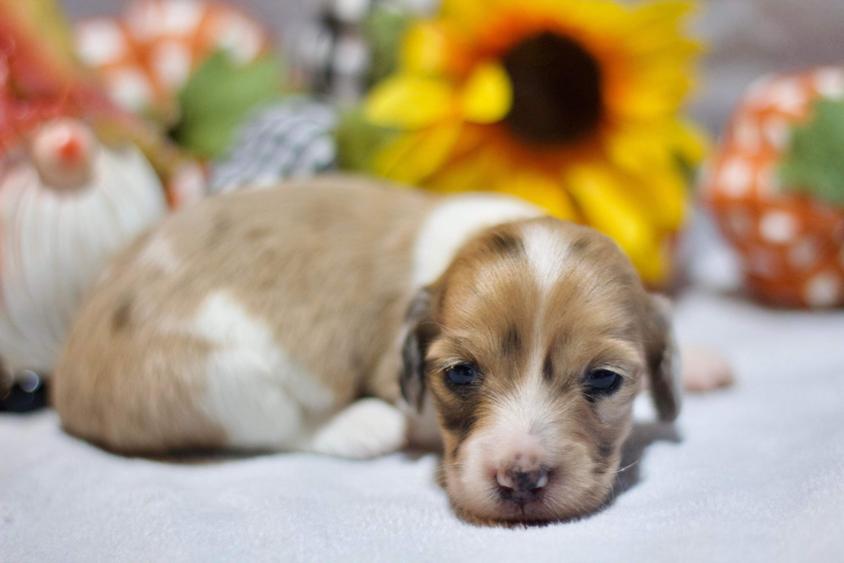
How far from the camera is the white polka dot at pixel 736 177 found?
3.07m

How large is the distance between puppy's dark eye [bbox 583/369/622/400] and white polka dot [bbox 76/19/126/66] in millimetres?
2498

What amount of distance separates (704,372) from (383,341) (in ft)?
3.00

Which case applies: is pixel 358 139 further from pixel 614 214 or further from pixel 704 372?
pixel 704 372

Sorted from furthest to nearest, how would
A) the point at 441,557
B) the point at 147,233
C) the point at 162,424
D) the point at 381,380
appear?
the point at 147,233
the point at 381,380
the point at 162,424
the point at 441,557

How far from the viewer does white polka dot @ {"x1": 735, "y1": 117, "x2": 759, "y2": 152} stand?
3121mm

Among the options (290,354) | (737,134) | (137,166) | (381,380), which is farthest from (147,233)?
(737,134)

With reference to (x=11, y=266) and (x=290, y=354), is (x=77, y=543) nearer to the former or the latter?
(x=290, y=354)

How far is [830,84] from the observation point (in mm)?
3053

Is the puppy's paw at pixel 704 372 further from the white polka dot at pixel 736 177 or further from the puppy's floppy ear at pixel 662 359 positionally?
Result: the white polka dot at pixel 736 177

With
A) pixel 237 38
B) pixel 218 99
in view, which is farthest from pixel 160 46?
pixel 218 99

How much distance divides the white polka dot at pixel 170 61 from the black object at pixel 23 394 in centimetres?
137

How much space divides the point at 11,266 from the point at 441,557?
1532 millimetres

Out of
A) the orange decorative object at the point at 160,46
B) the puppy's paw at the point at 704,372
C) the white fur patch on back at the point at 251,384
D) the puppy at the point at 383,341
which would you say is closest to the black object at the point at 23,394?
the puppy at the point at 383,341

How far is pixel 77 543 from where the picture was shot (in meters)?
1.69
